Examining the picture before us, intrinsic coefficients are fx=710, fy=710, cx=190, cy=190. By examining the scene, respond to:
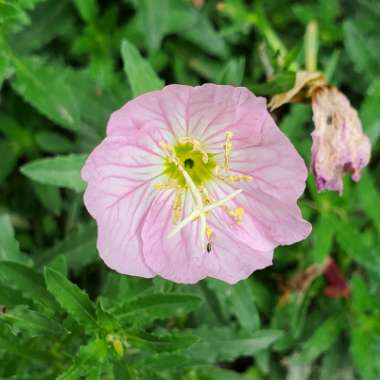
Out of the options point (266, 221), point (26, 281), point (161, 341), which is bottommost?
point (161, 341)

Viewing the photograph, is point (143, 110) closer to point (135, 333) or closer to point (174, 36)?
point (135, 333)

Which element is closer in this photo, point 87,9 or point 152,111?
point 152,111

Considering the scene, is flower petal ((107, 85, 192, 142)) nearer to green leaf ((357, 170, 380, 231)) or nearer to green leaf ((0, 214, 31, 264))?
green leaf ((0, 214, 31, 264))

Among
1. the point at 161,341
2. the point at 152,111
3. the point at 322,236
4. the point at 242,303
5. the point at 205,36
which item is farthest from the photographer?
the point at 205,36

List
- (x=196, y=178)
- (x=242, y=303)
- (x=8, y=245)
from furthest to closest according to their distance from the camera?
1. (x=242, y=303)
2. (x=8, y=245)
3. (x=196, y=178)

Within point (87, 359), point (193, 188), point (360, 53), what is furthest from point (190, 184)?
point (360, 53)

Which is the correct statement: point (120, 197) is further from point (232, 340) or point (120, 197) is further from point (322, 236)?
point (322, 236)

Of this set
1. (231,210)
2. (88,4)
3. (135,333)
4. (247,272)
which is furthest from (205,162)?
(88,4)
